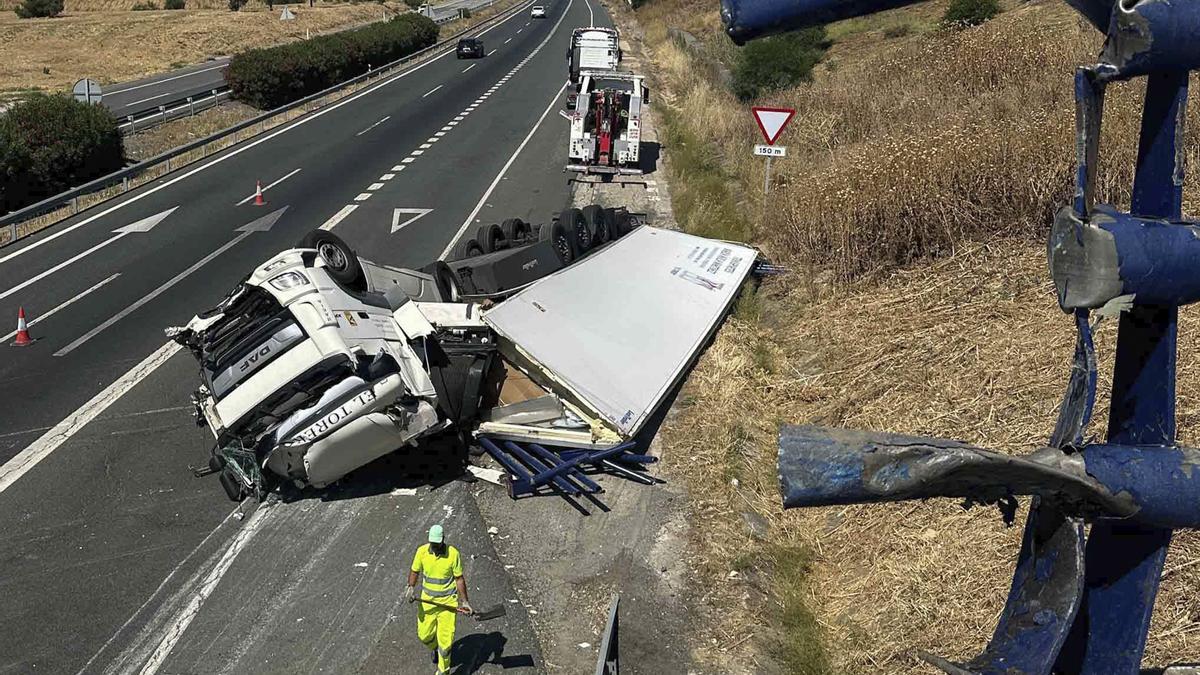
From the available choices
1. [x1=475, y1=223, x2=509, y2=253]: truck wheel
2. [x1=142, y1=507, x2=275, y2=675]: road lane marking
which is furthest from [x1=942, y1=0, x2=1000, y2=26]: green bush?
[x1=142, y1=507, x2=275, y2=675]: road lane marking

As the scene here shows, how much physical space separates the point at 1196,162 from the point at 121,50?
232ft

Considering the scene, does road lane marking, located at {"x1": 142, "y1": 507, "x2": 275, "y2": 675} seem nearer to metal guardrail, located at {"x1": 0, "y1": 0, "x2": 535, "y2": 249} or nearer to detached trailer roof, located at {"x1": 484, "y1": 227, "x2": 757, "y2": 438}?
detached trailer roof, located at {"x1": 484, "y1": 227, "x2": 757, "y2": 438}

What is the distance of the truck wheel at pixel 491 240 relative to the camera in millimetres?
16734

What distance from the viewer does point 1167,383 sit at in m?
2.88

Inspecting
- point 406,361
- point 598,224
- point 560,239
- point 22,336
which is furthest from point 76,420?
point 598,224

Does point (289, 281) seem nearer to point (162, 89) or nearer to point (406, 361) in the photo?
point (406, 361)

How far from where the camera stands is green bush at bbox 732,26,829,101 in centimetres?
3141

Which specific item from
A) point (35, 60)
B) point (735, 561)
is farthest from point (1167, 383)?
point (35, 60)

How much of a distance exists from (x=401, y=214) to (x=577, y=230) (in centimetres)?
710

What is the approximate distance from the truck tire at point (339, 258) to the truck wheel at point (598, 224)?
209 inches

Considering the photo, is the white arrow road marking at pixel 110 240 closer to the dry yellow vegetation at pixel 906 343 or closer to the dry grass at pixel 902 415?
the dry yellow vegetation at pixel 906 343

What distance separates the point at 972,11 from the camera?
2898cm

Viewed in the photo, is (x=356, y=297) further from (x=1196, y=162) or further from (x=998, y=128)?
(x=1196, y=162)

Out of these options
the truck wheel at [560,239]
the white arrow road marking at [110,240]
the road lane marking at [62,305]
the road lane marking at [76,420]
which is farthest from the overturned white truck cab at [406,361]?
the white arrow road marking at [110,240]
